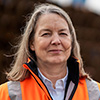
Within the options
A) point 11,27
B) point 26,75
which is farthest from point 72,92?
point 11,27

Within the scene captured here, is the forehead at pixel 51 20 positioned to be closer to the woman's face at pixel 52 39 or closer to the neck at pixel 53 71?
the woman's face at pixel 52 39

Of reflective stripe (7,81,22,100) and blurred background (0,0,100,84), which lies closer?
reflective stripe (7,81,22,100)

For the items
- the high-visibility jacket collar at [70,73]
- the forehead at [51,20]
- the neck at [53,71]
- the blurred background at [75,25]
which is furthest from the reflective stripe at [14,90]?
the blurred background at [75,25]

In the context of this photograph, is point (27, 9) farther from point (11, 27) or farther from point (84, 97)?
point (84, 97)

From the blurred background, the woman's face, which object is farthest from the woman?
the blurred background

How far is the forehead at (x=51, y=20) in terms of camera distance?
237 centimetres

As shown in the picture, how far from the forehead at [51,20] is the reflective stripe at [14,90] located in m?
0.68

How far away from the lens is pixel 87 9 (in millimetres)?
7934

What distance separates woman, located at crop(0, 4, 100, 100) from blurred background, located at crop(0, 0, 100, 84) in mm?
2999

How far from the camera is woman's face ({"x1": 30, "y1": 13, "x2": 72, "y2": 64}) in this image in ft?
7.50

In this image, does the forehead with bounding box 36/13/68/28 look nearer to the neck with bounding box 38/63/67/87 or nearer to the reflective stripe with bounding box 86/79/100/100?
the neck with bounding box 38/63/67/87

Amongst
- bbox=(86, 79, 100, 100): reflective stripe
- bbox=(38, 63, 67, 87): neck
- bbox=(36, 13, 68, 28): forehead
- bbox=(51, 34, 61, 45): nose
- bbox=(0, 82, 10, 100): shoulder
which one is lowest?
bbox=(86, 79, 100, 100): reflective stripe

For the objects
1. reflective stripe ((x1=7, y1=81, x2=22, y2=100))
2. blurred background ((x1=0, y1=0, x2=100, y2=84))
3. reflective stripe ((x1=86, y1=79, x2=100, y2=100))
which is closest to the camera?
reflective stripe ((x1=7, y1=81, x2=22, y2=100))

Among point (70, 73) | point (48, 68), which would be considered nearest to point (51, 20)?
point (48, 68)
